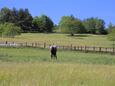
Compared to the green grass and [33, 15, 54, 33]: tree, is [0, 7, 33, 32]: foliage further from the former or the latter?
the green grass

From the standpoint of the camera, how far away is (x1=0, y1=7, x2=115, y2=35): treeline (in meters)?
173

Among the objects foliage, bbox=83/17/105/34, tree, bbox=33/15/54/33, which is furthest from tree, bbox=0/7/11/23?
foliage, bbox=83/17/105/34

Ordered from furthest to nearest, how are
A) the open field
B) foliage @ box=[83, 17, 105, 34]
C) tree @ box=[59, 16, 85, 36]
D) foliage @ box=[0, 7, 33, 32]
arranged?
1. foliage @ box=[83, 17, 105, 34]
2. foliage @ box=[0, 7, 33, 32]
3. tree @ box=[59, 16, 85, 36]
4. the open field

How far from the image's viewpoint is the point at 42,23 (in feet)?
603

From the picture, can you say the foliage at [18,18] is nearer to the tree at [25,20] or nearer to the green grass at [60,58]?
the tree at [25,20]

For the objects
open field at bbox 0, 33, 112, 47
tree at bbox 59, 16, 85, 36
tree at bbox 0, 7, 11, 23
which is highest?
tree at bbox 0, 7, 11, 23

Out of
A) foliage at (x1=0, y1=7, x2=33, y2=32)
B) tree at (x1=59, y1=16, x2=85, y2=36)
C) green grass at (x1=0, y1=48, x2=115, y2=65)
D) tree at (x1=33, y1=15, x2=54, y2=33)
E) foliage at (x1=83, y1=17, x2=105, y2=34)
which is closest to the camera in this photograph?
green grass at (x1=0, y1=48, x2=115, y2=65)

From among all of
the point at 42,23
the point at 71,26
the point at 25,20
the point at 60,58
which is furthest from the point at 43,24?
the point at 60,58

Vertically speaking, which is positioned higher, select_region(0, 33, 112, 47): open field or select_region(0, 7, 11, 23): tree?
select_region(0, 7, 11, 23): tree

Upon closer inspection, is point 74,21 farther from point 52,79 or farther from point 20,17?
point 52,79

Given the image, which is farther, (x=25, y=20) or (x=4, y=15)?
(x=25, y=20)

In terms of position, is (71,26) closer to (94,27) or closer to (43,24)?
(43,24)

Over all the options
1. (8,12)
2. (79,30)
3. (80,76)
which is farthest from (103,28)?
(80,76)

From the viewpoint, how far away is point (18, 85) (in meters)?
9.73
